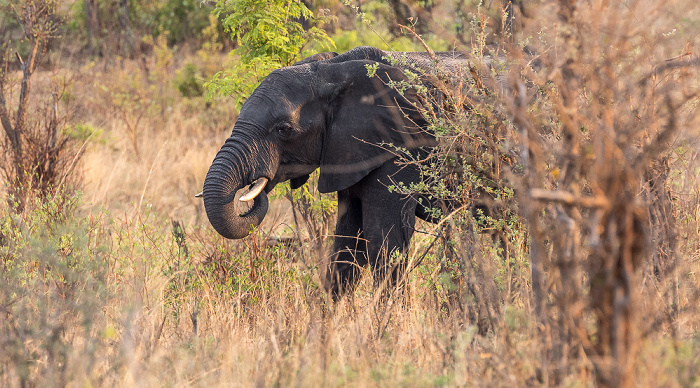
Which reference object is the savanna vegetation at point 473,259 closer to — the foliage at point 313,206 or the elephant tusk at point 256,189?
the foliage at point 313,206

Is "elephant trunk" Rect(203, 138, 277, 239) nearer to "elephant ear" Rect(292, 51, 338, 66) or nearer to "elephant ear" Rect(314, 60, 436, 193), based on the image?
"elephant ear" Rect(314, 60, 436, 193)

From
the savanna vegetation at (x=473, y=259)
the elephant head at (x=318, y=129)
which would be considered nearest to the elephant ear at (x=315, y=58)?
the elephant head at (x=318, y=129)

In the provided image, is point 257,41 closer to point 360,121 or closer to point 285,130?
point 285,130

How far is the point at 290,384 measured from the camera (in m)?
3.25

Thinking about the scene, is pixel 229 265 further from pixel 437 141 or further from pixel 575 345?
pixel 575 345

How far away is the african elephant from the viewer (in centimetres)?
511

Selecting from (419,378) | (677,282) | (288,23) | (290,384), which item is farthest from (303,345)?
(288,23)

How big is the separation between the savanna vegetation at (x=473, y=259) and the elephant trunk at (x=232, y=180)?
48 cm

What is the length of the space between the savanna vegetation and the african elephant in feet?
0.94

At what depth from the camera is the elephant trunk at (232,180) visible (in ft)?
16.2

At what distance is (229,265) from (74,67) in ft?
39.3

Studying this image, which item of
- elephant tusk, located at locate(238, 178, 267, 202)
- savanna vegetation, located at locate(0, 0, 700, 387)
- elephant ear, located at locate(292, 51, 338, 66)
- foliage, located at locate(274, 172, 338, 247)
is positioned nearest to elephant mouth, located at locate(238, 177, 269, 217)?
elephant tusk, located at locate(238, 178, 267, 202)

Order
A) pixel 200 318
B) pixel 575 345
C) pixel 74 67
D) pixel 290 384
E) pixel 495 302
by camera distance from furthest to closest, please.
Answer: pixel 74 67 → pixel 200 318 → pixel 495 302 → pixel 290 384 → pixel 575 345

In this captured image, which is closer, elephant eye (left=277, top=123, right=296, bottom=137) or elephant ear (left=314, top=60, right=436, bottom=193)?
elephant eye (left=277, top=123, right=296, bottom=137)
